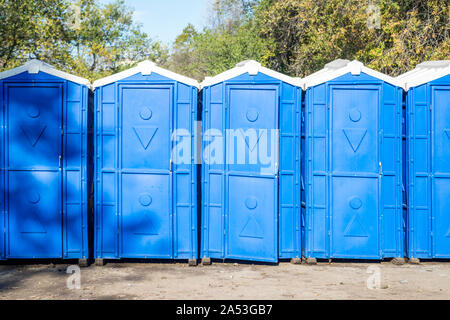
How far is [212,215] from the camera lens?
6887 millimetres

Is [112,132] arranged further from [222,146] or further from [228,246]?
[228,246]

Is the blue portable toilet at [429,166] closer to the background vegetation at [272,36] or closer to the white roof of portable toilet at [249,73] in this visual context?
the white roof of portable toilet at [249,73]

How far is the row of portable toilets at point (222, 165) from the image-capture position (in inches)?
264

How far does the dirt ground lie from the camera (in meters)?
5.45

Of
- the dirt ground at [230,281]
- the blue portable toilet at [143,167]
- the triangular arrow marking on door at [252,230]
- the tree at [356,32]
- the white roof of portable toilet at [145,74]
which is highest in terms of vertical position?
the tree at [356,32]

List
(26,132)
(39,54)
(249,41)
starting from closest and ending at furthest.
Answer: (26,132) → (39,54) → (249,41)

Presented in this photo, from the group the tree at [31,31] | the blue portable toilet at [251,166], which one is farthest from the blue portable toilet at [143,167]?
the tree at [31,31]

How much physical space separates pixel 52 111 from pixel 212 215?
2647 millimetres

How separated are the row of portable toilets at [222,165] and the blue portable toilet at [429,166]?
0.6 inches

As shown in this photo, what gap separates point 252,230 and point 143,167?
1.77m

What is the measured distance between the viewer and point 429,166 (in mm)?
6973

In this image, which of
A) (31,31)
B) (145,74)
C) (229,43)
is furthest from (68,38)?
(145,74)
